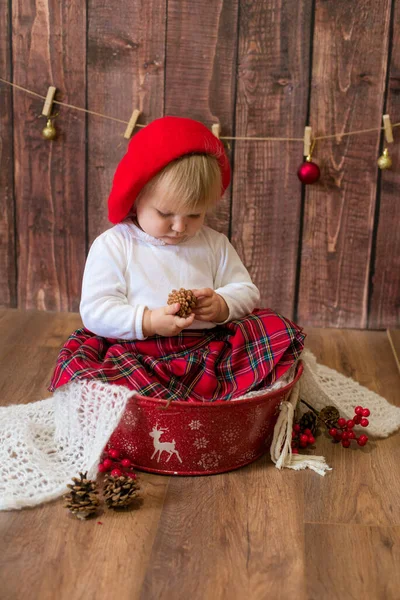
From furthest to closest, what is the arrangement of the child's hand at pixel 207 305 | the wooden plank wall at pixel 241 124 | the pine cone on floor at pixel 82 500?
1. the wooden plank wall at pixel 241 124
2. the child's hand at pixel 207 305
3. the pine cone on floor at pixel 82 500

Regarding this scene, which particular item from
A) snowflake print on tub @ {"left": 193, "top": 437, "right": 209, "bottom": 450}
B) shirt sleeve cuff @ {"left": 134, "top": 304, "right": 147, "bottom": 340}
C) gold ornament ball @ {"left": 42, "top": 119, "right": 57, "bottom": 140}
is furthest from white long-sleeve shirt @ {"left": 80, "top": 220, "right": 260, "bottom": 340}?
gold ornament ball @ {"left": 42, "top": 119, "right": 57, "bottom": 140}

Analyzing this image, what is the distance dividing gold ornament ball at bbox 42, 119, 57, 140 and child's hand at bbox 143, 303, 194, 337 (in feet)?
2.82

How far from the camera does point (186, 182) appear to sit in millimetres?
1323

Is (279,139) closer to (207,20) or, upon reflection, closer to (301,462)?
(207,20)

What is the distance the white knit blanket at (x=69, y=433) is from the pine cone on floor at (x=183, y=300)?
0.60 feet

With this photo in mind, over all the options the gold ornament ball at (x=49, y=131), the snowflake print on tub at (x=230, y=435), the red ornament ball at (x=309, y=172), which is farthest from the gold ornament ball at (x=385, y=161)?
the snowflake print on tub at (x=230, y=435)

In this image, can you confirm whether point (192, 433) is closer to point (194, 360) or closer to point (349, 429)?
point (194, 360)

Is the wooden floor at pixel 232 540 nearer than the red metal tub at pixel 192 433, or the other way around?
the wooden floor at pixel 232 540

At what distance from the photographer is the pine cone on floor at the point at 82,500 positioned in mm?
1156

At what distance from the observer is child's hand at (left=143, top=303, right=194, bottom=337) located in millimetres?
1315

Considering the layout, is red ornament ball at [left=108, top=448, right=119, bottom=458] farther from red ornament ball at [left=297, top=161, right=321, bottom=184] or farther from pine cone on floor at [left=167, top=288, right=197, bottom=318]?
red ornament ball at [left=297, top=161, right=321, bottom=184]

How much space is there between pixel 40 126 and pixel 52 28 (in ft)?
0.85

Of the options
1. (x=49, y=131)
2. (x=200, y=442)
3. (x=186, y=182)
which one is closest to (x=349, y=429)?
(x=200, y=442)

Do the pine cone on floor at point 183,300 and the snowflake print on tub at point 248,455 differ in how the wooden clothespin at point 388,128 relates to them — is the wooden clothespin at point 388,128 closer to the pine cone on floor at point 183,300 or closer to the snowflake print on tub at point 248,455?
the pine cone on floor at point 183,300
